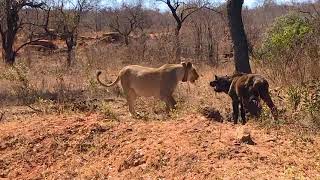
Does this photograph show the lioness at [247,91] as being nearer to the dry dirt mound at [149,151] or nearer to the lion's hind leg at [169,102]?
the dry dirt mound at [149,151]

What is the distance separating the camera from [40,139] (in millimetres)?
8969

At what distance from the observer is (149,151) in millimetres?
7629

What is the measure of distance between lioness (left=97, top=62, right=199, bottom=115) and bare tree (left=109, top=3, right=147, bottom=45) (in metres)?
36.2

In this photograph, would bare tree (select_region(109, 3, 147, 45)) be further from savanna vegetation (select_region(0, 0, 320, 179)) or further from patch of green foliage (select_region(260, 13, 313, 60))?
savanna vegetation (select_region(0, 0, 320, 179))

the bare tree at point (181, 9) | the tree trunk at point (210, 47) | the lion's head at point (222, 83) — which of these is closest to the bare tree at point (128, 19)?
the bare tree at point (181, 9)

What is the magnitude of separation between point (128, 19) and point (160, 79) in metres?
38.9

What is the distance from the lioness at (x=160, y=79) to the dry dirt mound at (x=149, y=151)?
6.43 ft

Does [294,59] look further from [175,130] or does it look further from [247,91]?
[175,130]


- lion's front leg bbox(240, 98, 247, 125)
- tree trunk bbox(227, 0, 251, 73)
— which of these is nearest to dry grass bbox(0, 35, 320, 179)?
lion's front leg bbox(240, 98, 247, 125)

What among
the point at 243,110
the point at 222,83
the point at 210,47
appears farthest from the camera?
the point at 210,47

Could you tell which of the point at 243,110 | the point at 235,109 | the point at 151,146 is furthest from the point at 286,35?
the point at 151,146

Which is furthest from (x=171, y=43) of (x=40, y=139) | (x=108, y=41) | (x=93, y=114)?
(x=108, y=41)

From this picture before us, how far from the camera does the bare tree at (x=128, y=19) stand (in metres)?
48.6

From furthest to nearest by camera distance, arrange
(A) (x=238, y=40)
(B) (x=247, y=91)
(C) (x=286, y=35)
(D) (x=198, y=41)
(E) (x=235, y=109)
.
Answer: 1. (D) (x=198, y=41)
2. (C) (x=286, y=35)
3. (A) (x=238, y=40)
4. (E) (x=235, y=109)
5. (B) (x=247, y=91)
